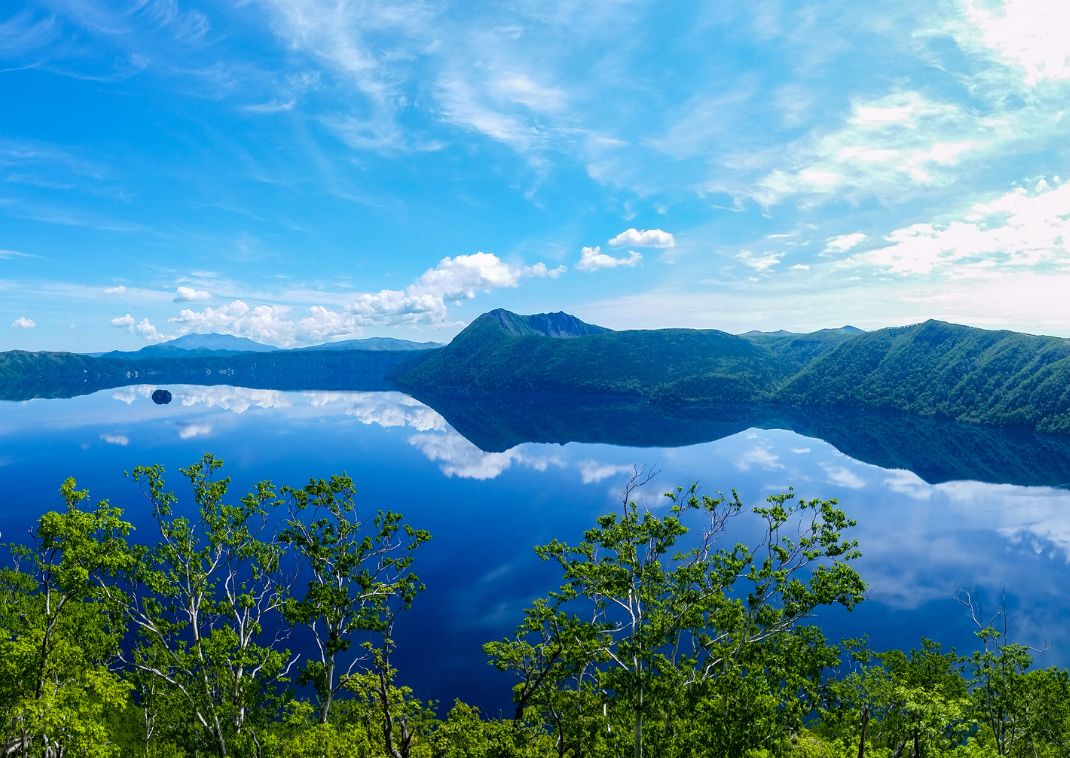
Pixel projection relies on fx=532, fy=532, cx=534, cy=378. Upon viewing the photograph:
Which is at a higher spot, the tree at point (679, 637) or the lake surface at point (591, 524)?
the tree at point (679, 637)

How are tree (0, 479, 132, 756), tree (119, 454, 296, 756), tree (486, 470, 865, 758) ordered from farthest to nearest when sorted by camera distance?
tree (119, 454, 296, 756) < tree (486, 470, 865, 758) < tree (0, 479, 132, 756)

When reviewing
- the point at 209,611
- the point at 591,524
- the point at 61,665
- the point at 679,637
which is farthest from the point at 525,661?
the point at 591,524

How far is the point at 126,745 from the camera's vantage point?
149ft

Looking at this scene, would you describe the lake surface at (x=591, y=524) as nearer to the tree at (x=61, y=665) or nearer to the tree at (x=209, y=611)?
the tree at (x=209, y=611)

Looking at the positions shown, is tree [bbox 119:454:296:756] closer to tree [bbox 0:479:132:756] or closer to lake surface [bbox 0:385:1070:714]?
tree [bbox 0:479:132:756]

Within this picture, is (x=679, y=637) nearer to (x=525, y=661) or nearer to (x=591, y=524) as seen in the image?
(x=525, y=661)

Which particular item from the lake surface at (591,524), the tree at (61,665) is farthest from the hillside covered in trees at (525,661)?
the lake surface at (591,524)

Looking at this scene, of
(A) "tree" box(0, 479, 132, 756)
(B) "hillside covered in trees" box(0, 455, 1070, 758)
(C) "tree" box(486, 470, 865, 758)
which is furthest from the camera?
(C) "tree" box(486, 470, 865, 758)

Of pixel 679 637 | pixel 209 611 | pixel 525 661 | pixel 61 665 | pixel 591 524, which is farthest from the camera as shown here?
pixel 591 524

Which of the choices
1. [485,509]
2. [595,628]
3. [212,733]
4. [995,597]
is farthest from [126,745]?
[995,597]

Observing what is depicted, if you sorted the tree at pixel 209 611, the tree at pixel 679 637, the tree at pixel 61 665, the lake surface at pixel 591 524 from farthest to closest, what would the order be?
the lake surface at pixel 591 524 → the tree at pixel 209 611 → the tree at pixel 679 637 → the tree at pixel 61 665

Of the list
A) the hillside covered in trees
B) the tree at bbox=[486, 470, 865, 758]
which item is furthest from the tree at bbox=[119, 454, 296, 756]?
the tree at bbox=[486, 470, 865, 758]

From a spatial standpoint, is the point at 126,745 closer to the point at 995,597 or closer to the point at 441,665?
the point at 441,665

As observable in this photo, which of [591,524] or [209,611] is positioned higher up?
[209,611]
